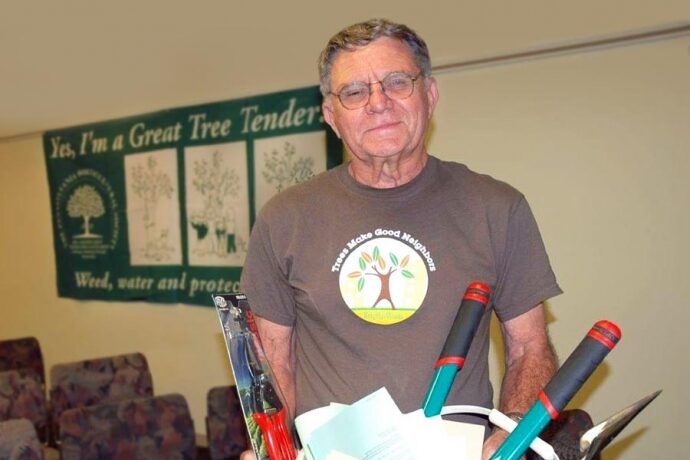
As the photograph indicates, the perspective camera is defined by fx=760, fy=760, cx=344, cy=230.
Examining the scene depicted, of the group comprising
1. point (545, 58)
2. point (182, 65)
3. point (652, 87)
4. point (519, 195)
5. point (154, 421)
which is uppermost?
point (182, 65)

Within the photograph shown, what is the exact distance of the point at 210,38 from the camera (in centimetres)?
391

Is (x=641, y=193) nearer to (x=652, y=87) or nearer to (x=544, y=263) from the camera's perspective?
(x=652, y=87)

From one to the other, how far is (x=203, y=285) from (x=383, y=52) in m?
3.76

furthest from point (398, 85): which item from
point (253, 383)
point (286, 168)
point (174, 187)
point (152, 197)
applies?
point (152, 197)

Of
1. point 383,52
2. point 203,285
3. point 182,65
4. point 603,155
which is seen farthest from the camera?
point 203,285

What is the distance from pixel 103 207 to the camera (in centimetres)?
555

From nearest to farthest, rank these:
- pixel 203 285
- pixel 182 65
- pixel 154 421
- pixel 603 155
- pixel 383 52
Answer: pixel 383 52 → pixel 154 421 → pixel 603 155 → pixel 182 65 → pixel 203 285

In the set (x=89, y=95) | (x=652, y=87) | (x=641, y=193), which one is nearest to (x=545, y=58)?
(x=652, y=87)

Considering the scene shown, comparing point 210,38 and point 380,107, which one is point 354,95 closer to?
point 380,107

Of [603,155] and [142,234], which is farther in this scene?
[142,234]

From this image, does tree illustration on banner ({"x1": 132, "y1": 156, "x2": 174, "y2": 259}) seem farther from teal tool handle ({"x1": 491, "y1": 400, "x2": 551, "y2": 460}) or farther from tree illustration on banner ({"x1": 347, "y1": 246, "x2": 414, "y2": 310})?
teal tool handle ({"x1": 491, "y1": 400, "x2": 551, "y2": 460})

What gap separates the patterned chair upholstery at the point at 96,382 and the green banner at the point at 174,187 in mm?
Answer: 955

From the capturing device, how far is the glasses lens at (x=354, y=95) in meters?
1.21

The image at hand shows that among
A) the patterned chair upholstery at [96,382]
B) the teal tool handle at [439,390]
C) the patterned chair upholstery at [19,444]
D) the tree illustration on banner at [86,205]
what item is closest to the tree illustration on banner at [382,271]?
the teal tool handle at [439,390]
